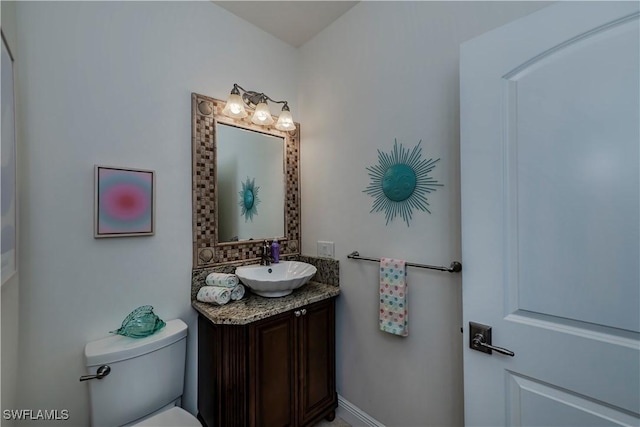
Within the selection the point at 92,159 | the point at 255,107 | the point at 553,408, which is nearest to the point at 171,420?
the point at 92,159

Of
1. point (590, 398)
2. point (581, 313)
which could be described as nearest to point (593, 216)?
point (581, 313)

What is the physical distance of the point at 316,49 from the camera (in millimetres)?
1948

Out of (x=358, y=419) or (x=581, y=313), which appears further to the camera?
(x=358, y=419)

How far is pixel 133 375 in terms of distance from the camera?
116cm

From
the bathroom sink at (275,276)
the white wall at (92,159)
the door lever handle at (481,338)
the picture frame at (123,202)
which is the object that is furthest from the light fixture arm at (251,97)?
the door lever handle at (481,338)

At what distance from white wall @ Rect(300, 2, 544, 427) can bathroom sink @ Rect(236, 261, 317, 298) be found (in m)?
0.25

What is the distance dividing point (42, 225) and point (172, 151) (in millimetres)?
653

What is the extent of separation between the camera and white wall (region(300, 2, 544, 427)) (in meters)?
1.25

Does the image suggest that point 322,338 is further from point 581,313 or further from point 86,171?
point 86,171

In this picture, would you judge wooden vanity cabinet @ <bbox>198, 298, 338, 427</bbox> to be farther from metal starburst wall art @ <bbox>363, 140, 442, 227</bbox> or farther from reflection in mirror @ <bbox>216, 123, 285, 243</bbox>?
metal starburst wall art @ <bbox>363, 140, 442, 227</bbox>

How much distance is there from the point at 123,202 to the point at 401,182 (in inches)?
57.2

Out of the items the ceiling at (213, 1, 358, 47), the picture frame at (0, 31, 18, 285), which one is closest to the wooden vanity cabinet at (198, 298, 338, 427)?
the picture frame at (0, 31, 18, 285)

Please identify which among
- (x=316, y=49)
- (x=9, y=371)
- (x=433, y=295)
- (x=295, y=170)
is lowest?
(x=9, y=371)

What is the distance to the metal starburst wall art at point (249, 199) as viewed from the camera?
70.3 inches
